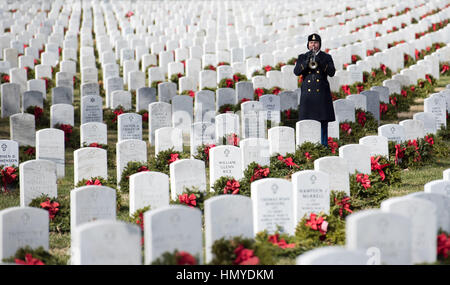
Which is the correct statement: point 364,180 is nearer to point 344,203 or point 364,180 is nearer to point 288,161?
point 344,203

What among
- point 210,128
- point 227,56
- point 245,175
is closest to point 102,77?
point 227,56

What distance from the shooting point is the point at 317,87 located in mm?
10805

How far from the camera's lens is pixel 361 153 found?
31.5 ft

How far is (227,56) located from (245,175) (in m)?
10.2

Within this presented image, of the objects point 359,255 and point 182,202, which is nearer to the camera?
point 359,255

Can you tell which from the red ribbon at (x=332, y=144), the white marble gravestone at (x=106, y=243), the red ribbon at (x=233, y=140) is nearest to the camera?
the white marble gravestone at (x=106, y=243)

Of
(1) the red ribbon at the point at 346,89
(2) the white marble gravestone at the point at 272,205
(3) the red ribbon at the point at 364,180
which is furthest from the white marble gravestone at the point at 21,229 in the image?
(1) the red ribbon at the point at 346,89

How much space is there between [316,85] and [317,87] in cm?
3

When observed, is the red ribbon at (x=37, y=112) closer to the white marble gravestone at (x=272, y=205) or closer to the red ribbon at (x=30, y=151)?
the red ribbon at (x=30, y=151)

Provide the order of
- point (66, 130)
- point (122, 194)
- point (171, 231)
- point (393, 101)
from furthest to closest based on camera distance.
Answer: point (393, 101) → point (66, 130) → point (122, 194) → point (171, 231)

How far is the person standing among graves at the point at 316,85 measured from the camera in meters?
10.7

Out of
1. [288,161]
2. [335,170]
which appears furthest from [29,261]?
[288,161]

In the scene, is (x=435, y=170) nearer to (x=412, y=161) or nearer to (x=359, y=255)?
(x=412, y=161)

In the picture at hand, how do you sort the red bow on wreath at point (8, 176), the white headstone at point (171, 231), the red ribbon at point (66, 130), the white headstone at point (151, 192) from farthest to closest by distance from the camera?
the red ribbon at point (66, 130) → the red bow on wreath at point (8, 176) → the white headstone at point (151, 192) → the white headstone at point (171, 231)
